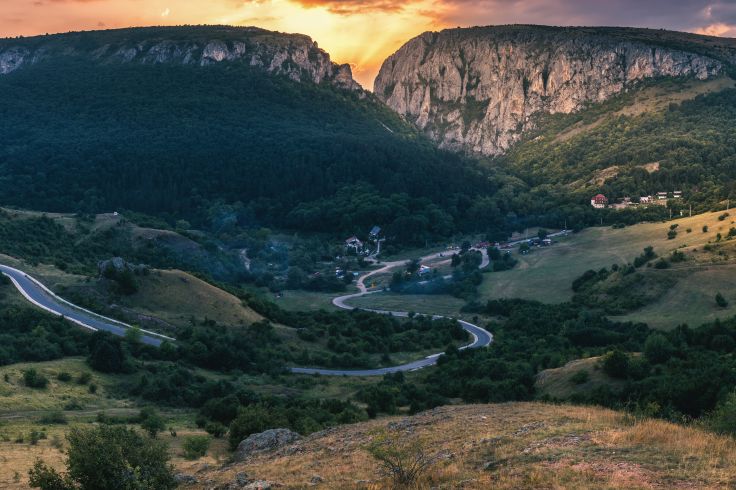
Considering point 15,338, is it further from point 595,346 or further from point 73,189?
point 73,189

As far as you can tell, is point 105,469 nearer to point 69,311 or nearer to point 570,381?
point 570,381

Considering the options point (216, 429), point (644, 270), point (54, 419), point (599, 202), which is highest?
point (599, 202)

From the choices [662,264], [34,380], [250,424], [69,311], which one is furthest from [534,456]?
[662,264]

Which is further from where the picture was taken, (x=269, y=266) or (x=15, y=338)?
(x=269, y=266)

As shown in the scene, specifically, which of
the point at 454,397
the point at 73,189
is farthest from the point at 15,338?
the point at 73,189

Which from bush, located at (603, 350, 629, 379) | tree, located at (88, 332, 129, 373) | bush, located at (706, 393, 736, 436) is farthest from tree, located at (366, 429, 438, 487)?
tree, located at (88, 332, 129, 373)

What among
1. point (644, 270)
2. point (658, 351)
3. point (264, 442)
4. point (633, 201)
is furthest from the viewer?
point (633, 201)
